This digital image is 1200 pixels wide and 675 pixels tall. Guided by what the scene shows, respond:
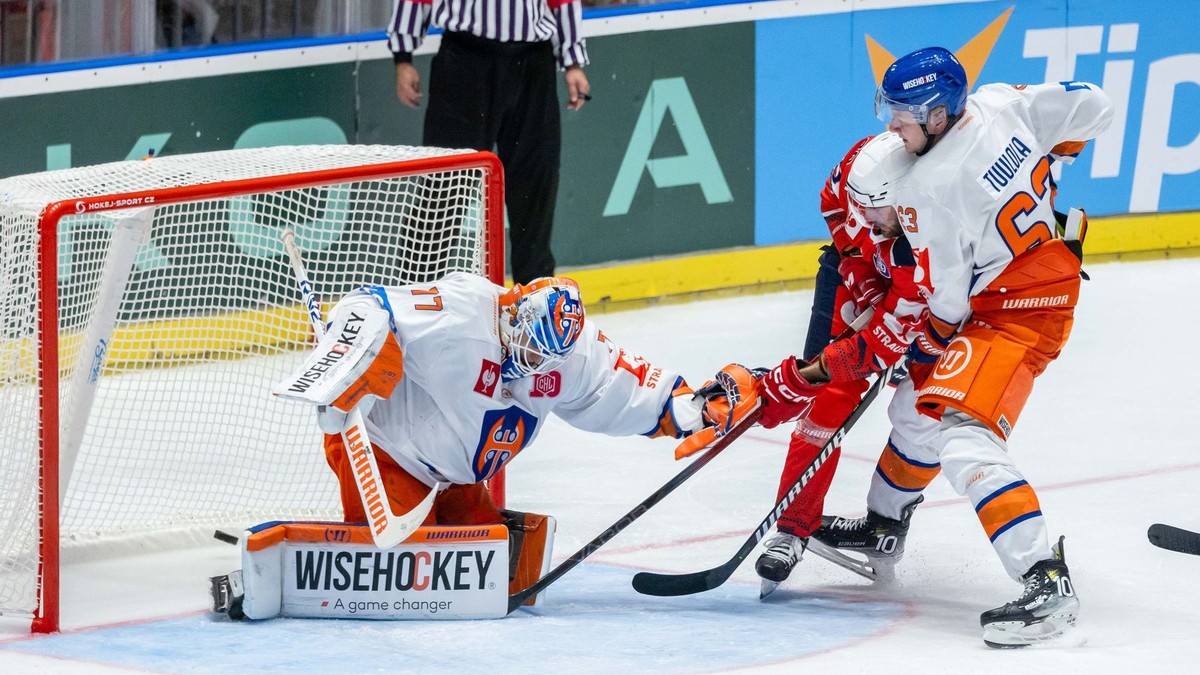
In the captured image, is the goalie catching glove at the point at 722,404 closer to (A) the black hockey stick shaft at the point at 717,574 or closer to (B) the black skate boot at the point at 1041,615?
(A) the black hockey stick shaft at the point at 717,574

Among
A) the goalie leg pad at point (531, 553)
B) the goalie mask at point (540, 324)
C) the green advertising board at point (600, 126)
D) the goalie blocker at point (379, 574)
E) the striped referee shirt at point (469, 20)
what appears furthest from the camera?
the striped referee shirt at point (469, 20)

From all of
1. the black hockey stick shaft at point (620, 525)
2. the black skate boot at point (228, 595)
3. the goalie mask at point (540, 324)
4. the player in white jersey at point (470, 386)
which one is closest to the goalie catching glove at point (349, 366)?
the player in white jersey at point (470, 386)

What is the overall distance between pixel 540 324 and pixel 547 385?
21 centimetres

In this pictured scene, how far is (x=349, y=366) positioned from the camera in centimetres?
343

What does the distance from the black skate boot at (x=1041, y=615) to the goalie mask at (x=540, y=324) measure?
96 centimetres

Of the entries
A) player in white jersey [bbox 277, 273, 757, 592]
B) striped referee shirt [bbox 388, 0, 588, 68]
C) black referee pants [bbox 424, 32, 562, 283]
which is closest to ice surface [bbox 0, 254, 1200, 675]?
player in white jersey [bbox 277, 273, 757, 592]

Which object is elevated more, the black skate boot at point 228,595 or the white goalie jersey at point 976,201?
the white goalie jersey at point 976,201

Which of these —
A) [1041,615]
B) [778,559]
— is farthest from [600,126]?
[1041,615]

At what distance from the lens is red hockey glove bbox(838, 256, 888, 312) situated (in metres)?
3.91

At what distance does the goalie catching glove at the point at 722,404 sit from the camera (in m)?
3.80

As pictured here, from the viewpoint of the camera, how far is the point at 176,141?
5926 mm

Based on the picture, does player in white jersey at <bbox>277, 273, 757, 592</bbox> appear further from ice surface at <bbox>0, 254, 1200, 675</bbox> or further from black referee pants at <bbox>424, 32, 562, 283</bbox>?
black referee pants at <bbox>424, 32, 562, 283</bbox>

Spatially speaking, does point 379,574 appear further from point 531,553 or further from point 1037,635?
point 1037,635

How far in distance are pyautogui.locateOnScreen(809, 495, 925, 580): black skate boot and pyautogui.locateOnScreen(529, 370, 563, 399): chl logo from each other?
73 centimetres
